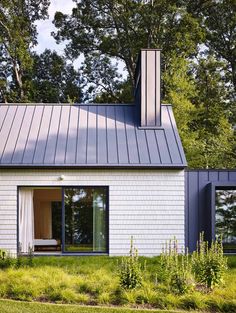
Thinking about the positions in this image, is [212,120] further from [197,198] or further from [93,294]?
[93,294]

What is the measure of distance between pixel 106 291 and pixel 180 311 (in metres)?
1.23

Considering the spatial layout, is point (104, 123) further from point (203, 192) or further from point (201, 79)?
point (201, 79)

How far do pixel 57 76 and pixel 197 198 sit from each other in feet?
53.3

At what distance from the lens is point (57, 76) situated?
2578cm

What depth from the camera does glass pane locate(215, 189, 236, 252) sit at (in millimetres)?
11562

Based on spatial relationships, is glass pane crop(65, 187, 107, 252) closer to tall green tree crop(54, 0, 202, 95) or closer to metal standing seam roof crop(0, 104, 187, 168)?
metal standing seam roof crop(0, 104, 187, 168)

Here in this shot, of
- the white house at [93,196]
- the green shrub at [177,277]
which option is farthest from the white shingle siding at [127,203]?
the green shrub at [177,277]

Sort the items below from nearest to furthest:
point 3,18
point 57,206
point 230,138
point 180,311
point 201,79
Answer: point 180,311 → point 57,206 → point 230,138 → point 3,18 → point 201,79

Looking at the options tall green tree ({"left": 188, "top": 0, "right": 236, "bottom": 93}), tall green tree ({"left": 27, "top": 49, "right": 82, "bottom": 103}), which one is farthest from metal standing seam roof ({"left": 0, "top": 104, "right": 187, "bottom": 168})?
tall green tree ({"left": 27, "top": 49, "right": 82, "bottom": 103})

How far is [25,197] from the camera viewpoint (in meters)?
11.2

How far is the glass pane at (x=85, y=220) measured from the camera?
11055 mm

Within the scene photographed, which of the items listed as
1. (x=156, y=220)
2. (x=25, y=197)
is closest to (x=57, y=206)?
(x=25, y=197)

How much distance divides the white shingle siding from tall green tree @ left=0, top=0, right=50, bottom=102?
13271 millimetres

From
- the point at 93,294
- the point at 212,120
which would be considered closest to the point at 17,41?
the point at 212,120
